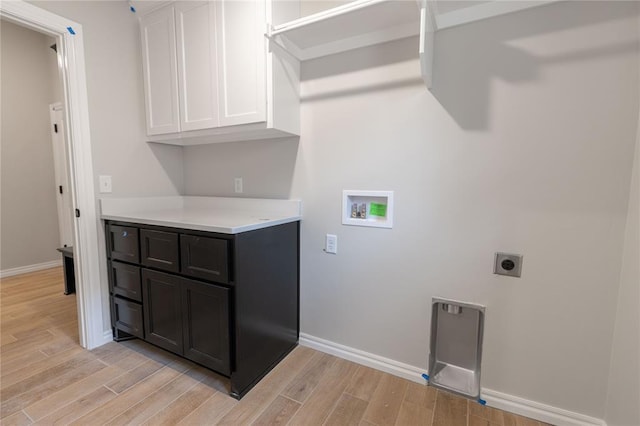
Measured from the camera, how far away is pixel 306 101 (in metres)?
1.87

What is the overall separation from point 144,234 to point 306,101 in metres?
1.31

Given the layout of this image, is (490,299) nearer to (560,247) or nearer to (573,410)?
(560,247)

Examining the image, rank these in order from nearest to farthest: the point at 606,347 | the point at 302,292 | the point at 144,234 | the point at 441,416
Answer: the point at 606,347
the point at 441,416
the point at 144,234
the point at 302,292

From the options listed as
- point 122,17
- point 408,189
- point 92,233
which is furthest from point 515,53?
point 92,233

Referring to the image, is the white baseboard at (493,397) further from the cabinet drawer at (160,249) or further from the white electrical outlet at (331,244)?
the cabinet drawer at (160,249)

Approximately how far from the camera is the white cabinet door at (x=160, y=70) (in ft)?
6.31

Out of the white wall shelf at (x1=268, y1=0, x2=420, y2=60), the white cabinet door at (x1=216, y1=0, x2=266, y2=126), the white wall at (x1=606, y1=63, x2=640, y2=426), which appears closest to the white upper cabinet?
the white cabinet door at (x1=216, y1=0, x2=266, y2=126)

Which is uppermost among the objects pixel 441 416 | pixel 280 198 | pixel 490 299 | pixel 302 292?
pixel 280 198

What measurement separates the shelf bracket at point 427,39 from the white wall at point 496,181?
0.31ft

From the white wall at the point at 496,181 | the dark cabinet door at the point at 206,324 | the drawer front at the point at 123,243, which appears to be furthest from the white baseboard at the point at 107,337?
the white wall at the point at 496,181

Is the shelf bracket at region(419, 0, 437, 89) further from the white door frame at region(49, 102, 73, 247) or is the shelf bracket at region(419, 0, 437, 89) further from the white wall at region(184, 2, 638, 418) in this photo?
the white door frame at region(49, 102, 73, 247)

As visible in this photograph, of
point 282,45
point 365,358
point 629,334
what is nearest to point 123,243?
point 282,45

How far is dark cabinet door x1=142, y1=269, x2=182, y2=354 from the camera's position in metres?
1.66

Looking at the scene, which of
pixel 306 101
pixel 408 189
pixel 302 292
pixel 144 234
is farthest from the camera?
pixel 302 292
